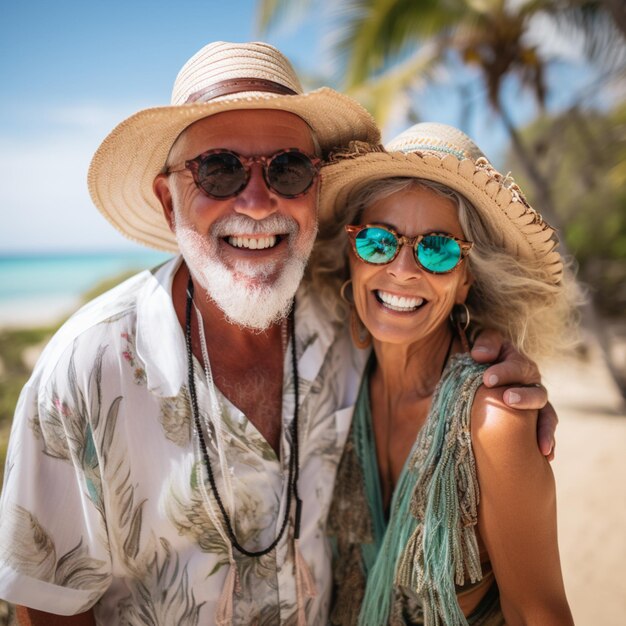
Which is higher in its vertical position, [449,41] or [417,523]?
[449,41]

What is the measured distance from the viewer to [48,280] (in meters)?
45.2

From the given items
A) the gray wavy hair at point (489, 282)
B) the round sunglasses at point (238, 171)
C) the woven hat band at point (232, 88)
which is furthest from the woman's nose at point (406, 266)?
the woven hat band at point (232, 88)

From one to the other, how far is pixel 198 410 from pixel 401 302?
89cm

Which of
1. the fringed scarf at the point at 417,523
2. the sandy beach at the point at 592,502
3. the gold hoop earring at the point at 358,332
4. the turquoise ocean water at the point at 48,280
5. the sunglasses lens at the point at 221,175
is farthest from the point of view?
the turquoise ocean water at the point at 48,280

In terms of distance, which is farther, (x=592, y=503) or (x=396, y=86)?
(x=396, y=86)

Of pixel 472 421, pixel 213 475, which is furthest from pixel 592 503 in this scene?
pixel 213 475

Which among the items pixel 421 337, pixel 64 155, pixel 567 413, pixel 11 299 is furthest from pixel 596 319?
pixel 64 155

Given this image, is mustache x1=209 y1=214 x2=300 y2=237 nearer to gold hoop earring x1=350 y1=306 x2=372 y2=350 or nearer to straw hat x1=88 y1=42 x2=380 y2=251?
straw hat x1=88 y1=42 x2=380 y2=251

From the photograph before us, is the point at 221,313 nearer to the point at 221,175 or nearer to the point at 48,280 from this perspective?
the point at 221,175

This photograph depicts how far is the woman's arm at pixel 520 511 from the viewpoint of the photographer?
175cm

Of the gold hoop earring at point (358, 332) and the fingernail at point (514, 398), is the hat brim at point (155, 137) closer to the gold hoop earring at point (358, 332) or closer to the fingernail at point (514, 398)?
the gold hoop earring at point (358, 332)

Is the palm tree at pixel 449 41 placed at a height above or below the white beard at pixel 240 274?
above

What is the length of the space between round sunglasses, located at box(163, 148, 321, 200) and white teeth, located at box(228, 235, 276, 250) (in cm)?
17

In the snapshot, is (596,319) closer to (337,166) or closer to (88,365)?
(337,166)
